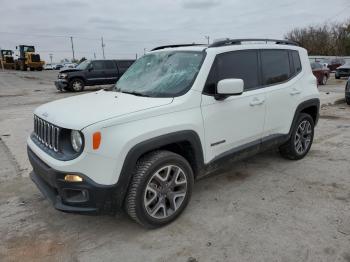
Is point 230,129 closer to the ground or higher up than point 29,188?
higher up

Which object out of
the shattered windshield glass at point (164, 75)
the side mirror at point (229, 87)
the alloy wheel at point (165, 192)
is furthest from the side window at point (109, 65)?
the alloy wheel at point (165, 192)

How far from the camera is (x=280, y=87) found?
15.0 ft

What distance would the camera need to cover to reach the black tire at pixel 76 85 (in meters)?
17.5

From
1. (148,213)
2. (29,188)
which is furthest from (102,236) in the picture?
(29,188)

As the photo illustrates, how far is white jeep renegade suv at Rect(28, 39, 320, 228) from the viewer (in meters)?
2.89

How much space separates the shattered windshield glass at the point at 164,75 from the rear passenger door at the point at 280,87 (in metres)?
1.16

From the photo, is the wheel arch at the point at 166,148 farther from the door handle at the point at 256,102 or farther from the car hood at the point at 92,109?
the door handle at the point at 256,102

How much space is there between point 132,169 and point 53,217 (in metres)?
1.33

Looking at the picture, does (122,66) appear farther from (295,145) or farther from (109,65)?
(295,145)

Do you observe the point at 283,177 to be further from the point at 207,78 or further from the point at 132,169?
the point at 132,169

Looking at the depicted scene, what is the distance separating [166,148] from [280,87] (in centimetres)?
204

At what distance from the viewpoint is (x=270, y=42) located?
15.3 feet

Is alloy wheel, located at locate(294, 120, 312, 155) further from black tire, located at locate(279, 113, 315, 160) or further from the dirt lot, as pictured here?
the dirt lot

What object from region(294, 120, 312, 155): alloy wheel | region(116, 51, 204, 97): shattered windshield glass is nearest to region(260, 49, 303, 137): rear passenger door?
region(294, 120, 312, 155): alloy wheel
